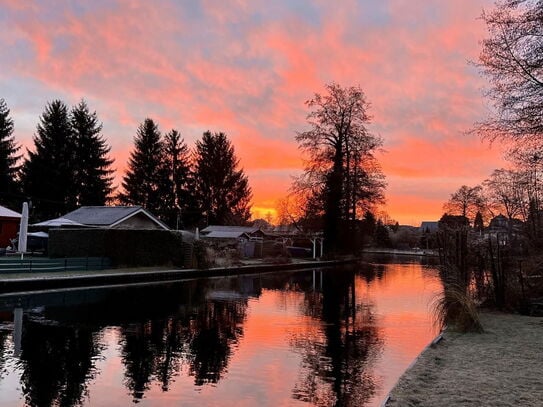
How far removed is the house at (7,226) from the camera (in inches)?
1315

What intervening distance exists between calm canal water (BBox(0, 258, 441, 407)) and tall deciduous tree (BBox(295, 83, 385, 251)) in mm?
30505

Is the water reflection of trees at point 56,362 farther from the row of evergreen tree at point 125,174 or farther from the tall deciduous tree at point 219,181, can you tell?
the tall deciduous tree at point 219,181

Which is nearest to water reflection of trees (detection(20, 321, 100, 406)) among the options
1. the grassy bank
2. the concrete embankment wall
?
the grassy bank

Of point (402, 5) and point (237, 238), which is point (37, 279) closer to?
point (402, 5)

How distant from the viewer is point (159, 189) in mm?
59094

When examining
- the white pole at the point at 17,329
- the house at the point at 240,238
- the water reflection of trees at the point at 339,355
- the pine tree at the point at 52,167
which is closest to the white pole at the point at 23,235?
the white pole at the point at 17,329

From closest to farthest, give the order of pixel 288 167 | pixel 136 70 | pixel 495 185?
pixel 136 70, pixel 495 185, pixel 288 167

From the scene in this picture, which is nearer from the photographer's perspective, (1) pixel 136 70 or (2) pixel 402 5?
(2) pixel 402 5

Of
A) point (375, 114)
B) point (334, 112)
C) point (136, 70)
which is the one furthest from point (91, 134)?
point (136, 70)

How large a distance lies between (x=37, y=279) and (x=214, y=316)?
301 inches

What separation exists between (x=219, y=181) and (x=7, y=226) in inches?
1279

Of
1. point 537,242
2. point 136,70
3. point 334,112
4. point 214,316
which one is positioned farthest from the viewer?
point 334,112

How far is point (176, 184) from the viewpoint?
60719 mm

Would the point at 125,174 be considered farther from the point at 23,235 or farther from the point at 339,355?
the point at 339,355
